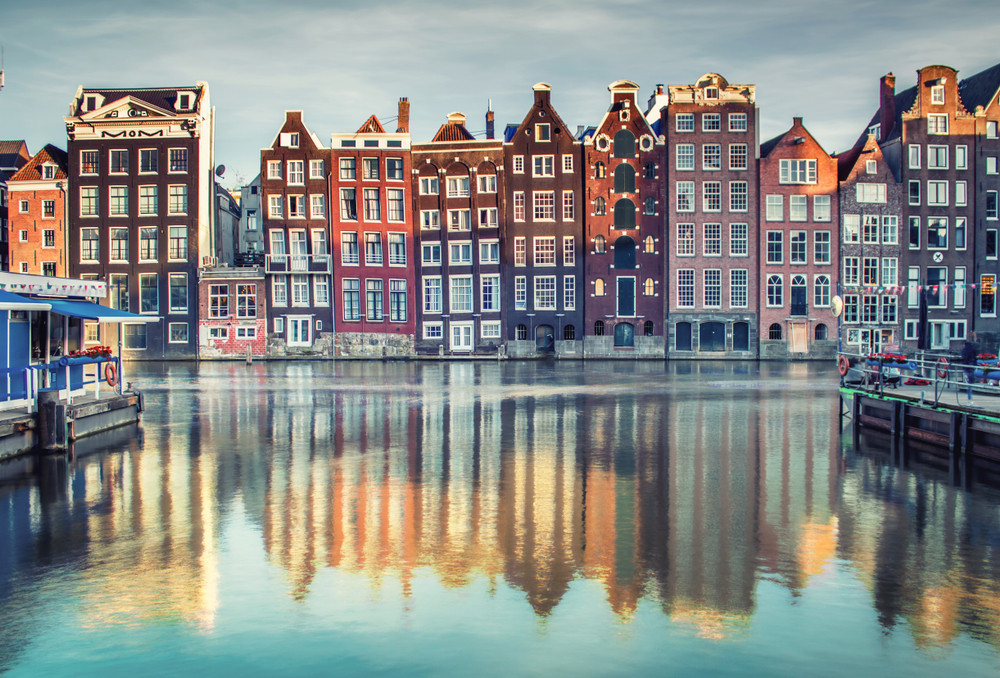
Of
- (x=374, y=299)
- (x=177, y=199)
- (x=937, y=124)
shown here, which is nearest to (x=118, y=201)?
(x=177, y=199)

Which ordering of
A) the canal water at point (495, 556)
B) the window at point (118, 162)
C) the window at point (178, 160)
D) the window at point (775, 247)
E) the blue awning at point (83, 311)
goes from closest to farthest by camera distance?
1. the canal water at point (495, 556)
2. the blue awning at point (83, 311)
3. the window at point (775, 247)
4. the window at point (178, 160)
5. the window at point (118, 162)

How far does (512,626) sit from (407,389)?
29314 millimetres

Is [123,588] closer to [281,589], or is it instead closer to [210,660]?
[281,589]

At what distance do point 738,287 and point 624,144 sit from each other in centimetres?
1638

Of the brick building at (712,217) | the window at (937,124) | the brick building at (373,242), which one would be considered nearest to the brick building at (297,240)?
the brick building at (373,242)

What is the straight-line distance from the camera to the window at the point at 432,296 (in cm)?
6856

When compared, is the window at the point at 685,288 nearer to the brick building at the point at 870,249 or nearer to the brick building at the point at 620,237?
the brick building at the point at 620,237

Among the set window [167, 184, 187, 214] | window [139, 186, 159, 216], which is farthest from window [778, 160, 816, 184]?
window [139, 186, 159, 216]

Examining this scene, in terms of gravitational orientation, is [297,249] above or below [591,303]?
above

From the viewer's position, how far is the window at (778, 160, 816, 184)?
218ft

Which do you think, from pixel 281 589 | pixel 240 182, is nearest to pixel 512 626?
pixel 281 589

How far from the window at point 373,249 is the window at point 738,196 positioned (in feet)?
105

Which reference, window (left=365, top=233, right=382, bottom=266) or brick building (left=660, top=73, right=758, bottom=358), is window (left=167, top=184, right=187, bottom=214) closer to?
window (left=365, top=233, right=382, bottom=266)

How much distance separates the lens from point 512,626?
9172mm
